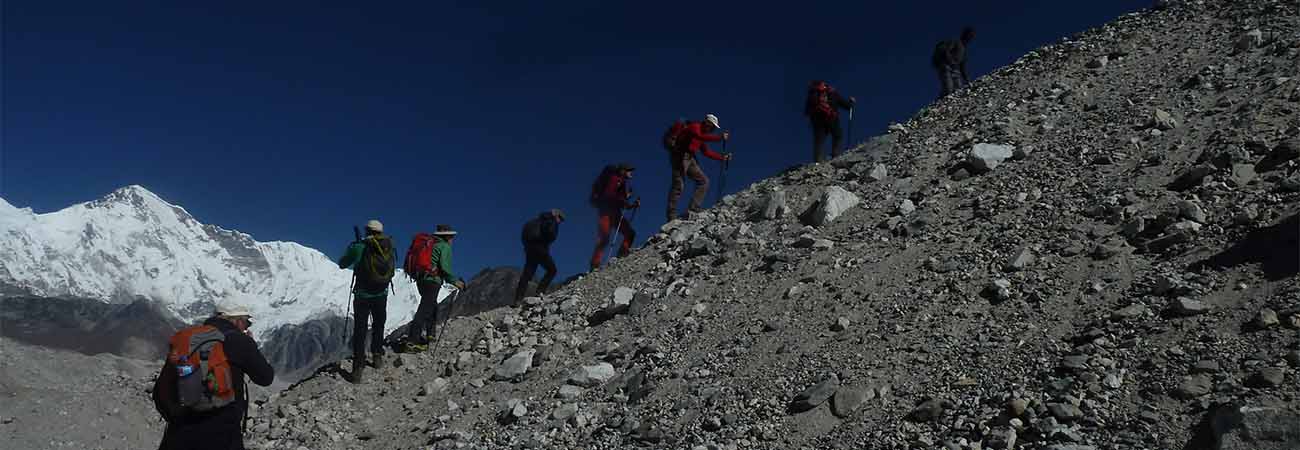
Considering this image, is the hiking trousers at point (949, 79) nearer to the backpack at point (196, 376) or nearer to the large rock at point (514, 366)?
the large rock at point (514, 366)

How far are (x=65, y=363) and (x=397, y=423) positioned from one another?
26.7 ft

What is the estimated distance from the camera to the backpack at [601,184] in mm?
14750

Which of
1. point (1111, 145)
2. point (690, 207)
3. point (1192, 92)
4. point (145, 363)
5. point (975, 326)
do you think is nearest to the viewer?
point (975, 326)

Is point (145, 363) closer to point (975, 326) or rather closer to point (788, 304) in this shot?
point (788, 304)

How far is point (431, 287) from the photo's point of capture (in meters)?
11.6

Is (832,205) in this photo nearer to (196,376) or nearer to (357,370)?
(357,370)

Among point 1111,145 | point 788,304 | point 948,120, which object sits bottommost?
point 788,304

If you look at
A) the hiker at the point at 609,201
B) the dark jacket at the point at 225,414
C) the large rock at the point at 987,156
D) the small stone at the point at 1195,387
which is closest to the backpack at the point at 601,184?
the hiker at the point at 609,201

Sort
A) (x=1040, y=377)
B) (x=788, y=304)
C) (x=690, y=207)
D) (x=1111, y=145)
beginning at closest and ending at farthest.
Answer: (x=1040, y=377)
(x=788, y=304)
(x=1111, y=145)
(x=690, y=207)

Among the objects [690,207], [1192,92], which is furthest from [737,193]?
[1192,92]

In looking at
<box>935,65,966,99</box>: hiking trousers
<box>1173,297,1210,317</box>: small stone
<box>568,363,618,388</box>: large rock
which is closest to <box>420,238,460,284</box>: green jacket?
<box>568,363,618,388</box>: large rock

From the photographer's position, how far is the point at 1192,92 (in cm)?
1274

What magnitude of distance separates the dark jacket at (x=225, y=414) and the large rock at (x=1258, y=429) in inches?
285

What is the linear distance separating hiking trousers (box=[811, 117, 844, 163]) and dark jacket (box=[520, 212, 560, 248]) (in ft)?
20.6
